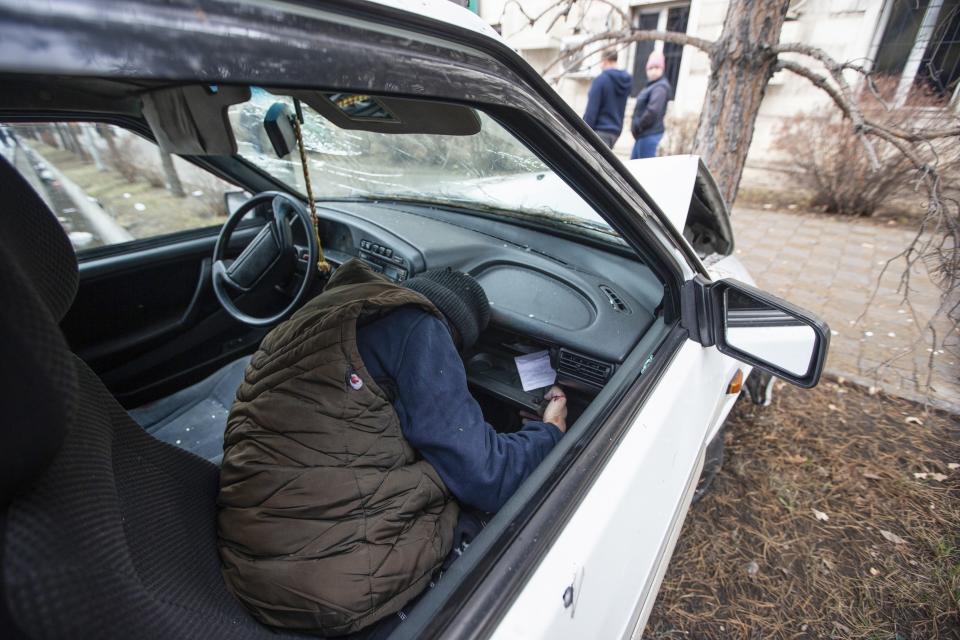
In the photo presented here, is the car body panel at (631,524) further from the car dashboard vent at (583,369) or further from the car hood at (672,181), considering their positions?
the car hood at (672,181)

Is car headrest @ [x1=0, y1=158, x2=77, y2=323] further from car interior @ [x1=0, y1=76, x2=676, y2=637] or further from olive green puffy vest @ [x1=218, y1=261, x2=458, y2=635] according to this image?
olive green puffy vest @ [x1=218, y1=261, x2=458, y2=635]

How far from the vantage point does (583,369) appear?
1.72 m

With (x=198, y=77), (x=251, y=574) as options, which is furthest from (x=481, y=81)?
(x=251, y=574)

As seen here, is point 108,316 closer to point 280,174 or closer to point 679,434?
point 280,174

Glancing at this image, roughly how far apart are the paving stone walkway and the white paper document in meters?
2.03

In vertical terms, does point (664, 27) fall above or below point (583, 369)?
above

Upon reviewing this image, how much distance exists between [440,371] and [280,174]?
2.38 metres

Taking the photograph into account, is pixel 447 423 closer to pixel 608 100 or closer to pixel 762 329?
pixel 762 329

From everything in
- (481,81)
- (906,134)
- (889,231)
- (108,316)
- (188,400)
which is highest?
(481,81)

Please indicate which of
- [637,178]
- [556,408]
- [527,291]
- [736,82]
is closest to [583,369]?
[556,408]

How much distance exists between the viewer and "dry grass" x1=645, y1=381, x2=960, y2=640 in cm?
200

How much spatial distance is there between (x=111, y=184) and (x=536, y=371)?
8217 mm

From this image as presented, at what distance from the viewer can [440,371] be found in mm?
1280

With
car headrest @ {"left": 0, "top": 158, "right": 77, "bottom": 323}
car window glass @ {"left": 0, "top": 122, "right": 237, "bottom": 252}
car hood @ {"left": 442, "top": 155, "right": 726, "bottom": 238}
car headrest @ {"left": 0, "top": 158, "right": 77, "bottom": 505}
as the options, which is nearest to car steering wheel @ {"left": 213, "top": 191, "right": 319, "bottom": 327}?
car hood @ {"left": 442, "top": 155, "right": 726, "bottom": 238}
